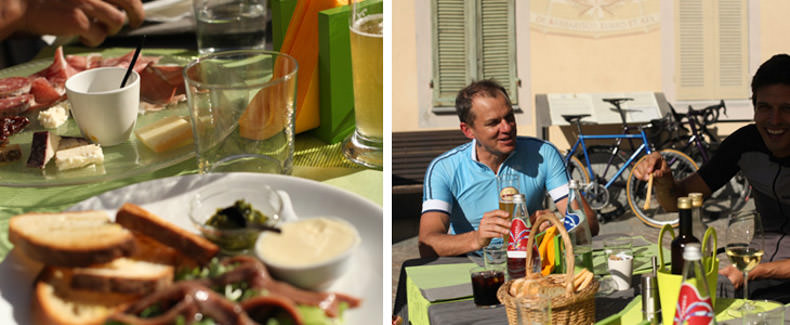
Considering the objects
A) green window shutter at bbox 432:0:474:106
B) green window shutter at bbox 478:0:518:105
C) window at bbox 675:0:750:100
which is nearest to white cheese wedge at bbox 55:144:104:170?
window at bbox 675:0:750:100

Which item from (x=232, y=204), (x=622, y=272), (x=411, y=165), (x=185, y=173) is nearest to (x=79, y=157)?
(x=185, y=173)

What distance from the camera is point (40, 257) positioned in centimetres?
62

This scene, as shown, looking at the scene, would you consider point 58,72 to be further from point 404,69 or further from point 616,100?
point 616,100

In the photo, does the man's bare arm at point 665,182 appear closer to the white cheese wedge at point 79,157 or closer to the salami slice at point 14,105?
the white cheese wedge at point 79,157

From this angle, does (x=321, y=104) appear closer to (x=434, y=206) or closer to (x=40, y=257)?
(x=40, y=257)

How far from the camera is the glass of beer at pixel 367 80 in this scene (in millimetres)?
950

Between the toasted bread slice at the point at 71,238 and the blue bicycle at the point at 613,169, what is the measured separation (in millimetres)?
2761

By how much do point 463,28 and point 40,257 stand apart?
3.25m

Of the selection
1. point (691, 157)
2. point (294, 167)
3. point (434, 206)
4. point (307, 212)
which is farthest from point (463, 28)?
point (307, 212)

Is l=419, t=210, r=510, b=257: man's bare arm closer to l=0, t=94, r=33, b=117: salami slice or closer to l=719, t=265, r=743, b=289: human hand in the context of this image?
l=719, t=265, r=743, b=289: human hand

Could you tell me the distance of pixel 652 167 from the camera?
144 centimetres

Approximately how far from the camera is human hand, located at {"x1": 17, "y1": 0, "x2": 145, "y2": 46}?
4.74 ft

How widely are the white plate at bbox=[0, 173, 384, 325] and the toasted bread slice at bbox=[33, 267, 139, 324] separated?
1.2 inches

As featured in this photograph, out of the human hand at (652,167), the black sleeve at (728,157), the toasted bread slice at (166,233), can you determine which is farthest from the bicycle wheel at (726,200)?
the toasted bread slice at (166,233)
